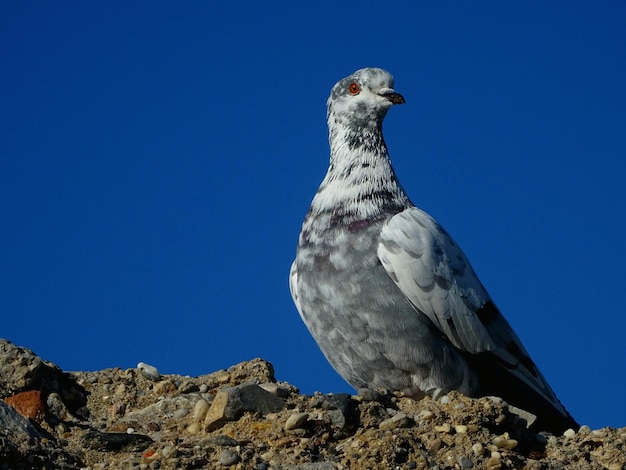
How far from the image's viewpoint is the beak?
1050 cm

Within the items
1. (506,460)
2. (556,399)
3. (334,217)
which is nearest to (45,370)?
(334,217)

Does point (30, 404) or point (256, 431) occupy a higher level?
point (30, 404)

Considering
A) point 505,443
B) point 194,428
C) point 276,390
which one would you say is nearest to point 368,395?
point 276,390

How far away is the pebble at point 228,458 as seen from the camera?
650 centimetres

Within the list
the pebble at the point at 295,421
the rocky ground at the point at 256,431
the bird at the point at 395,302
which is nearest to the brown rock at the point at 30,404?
Answer: the rocky ground at the point at 256,431

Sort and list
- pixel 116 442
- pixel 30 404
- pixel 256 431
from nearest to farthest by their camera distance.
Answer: pixel 116 442
pixel 256 431
pixel 30 404

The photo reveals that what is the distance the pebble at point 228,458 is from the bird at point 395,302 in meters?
2.58

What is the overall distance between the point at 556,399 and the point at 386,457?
3.84 metres

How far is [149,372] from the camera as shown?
916 cm

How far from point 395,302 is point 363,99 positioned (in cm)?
252

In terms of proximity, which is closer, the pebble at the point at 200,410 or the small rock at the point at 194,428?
the small rock at the point at 194,428

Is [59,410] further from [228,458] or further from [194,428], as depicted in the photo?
[228,458]

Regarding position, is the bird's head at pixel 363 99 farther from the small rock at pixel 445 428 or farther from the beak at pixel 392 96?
the small rock at pixel 445 428

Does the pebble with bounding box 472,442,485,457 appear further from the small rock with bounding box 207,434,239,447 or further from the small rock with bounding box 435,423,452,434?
the small rock with bounding box 207,434,239,447
